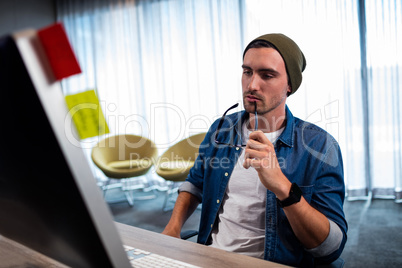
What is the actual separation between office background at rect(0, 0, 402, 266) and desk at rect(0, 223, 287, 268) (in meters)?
2.78

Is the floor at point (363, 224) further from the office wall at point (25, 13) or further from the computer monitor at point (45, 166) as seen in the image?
the office wall at point (25, 13)

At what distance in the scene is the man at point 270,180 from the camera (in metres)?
1.05

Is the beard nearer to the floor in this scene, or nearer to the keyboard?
the keyboard

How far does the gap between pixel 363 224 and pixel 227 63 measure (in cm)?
255

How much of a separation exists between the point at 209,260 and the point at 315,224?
38 cm

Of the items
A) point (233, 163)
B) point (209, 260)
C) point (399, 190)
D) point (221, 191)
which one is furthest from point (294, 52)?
point (399, 190)

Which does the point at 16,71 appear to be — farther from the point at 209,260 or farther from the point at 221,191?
the point at 221,191

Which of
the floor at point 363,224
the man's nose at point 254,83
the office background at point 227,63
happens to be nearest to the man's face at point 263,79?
the man's nose at point 254,83

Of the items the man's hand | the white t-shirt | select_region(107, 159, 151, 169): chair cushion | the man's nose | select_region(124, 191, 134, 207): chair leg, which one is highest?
the man's nose

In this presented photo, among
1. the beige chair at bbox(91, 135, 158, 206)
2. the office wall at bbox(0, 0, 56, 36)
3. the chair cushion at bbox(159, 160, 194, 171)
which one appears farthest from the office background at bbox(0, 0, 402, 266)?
the chair cushion at bbox(159, 160, 194, 171)

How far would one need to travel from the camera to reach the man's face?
1.39 m

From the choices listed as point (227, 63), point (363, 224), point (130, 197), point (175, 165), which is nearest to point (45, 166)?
point (363, 224)

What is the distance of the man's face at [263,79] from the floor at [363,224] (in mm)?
1736

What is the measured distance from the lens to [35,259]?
813mm
